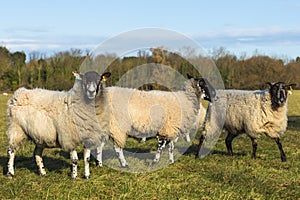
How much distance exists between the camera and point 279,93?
27.9 feet

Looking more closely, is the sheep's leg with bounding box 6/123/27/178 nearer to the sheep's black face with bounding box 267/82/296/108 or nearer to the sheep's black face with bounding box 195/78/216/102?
the sheep's black face with bounding box 195/78/216/102

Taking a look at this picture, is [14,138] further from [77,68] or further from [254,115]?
[77,68]

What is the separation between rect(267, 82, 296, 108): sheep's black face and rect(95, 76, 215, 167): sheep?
161 cm

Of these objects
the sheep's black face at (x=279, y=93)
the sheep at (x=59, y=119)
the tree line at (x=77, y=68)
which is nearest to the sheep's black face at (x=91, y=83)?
the sheep at (x=59, y=119)

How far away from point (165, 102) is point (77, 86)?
257 centimetres

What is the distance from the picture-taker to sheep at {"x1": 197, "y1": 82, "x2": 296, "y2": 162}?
28.0ft

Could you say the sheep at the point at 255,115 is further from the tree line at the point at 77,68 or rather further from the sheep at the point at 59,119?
the tree line at the point at 77,68

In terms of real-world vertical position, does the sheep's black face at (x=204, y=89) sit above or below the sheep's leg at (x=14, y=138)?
above

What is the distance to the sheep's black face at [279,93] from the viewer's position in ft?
27.8

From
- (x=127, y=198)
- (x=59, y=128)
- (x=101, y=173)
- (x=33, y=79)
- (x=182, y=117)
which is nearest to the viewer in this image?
(x=127, y=198)

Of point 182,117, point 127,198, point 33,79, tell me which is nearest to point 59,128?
point 127,198

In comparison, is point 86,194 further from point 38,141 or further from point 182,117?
point 182,117

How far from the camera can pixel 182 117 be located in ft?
27.8

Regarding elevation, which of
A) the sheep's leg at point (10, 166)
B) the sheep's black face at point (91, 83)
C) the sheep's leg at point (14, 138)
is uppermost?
the sheep's black face at point (91, 83)
